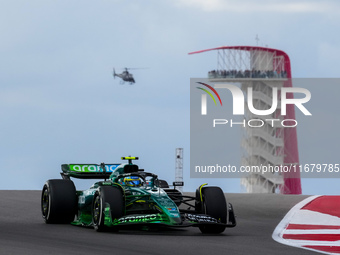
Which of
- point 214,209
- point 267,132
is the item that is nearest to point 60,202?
point 214,209

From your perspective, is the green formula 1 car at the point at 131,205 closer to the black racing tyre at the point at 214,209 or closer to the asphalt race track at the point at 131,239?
the black racing tyre at the point at 214,209

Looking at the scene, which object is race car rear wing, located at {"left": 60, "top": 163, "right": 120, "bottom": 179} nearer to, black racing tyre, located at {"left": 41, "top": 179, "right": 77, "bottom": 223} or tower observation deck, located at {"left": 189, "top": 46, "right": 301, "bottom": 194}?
black racing tyre, located at {"left": 41, "top": 179, "right": 77, "bottom": 223}

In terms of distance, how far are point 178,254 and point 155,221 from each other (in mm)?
2714

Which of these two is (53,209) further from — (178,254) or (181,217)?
(178,254)

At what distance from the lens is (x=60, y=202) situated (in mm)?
16172

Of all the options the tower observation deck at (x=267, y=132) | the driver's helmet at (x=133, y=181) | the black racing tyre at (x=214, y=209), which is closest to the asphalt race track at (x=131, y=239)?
the black racing tyre at (x=214, y=209)

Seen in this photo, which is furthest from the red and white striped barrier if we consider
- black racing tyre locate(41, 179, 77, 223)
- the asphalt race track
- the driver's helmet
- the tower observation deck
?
the tower observation deck

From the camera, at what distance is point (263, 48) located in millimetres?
63531

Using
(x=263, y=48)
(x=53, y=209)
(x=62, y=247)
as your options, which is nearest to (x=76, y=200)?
(x=53, y=209)

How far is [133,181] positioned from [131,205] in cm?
80

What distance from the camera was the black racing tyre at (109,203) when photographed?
14352 millimetres

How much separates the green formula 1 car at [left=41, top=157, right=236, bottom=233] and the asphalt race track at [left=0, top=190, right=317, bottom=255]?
0.22 metres

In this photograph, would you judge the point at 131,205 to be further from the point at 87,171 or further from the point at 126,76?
the point at 126,76

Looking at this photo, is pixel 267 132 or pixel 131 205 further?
pixel 267 132
